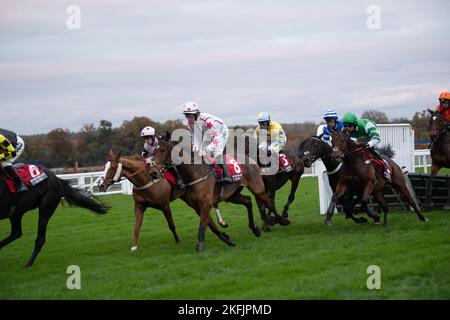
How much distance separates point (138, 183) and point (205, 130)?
1.51m

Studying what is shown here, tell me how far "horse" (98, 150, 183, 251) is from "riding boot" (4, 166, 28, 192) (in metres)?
1.22

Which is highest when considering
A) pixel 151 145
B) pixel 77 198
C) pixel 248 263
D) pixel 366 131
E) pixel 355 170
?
pixel 366 131

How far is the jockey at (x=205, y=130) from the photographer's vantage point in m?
9.52

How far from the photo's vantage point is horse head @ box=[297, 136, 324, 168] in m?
11.2

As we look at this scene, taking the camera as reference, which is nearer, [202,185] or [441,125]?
[202,185]

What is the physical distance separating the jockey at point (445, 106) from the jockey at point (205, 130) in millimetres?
5481

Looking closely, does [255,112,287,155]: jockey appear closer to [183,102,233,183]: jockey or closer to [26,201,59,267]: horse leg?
[183,102,233,183]: jockey

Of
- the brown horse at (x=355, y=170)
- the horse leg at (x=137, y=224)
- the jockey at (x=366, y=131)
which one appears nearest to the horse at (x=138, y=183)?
the horse leg at (x=137, y=224)

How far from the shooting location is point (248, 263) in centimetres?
818

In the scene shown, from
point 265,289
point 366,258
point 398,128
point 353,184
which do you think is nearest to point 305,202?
point 398,128

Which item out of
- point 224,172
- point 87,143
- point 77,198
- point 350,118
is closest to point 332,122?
point 350,118

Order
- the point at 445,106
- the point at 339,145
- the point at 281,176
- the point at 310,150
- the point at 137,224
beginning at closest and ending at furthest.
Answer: the point at 137,224, the point at 339,145, the point at 310,150, the point at 281,176, the point at 445,106

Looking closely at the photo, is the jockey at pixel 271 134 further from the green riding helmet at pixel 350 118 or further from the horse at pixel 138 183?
the horse at pixel 138 183

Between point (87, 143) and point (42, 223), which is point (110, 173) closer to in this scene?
point (42, 223)
